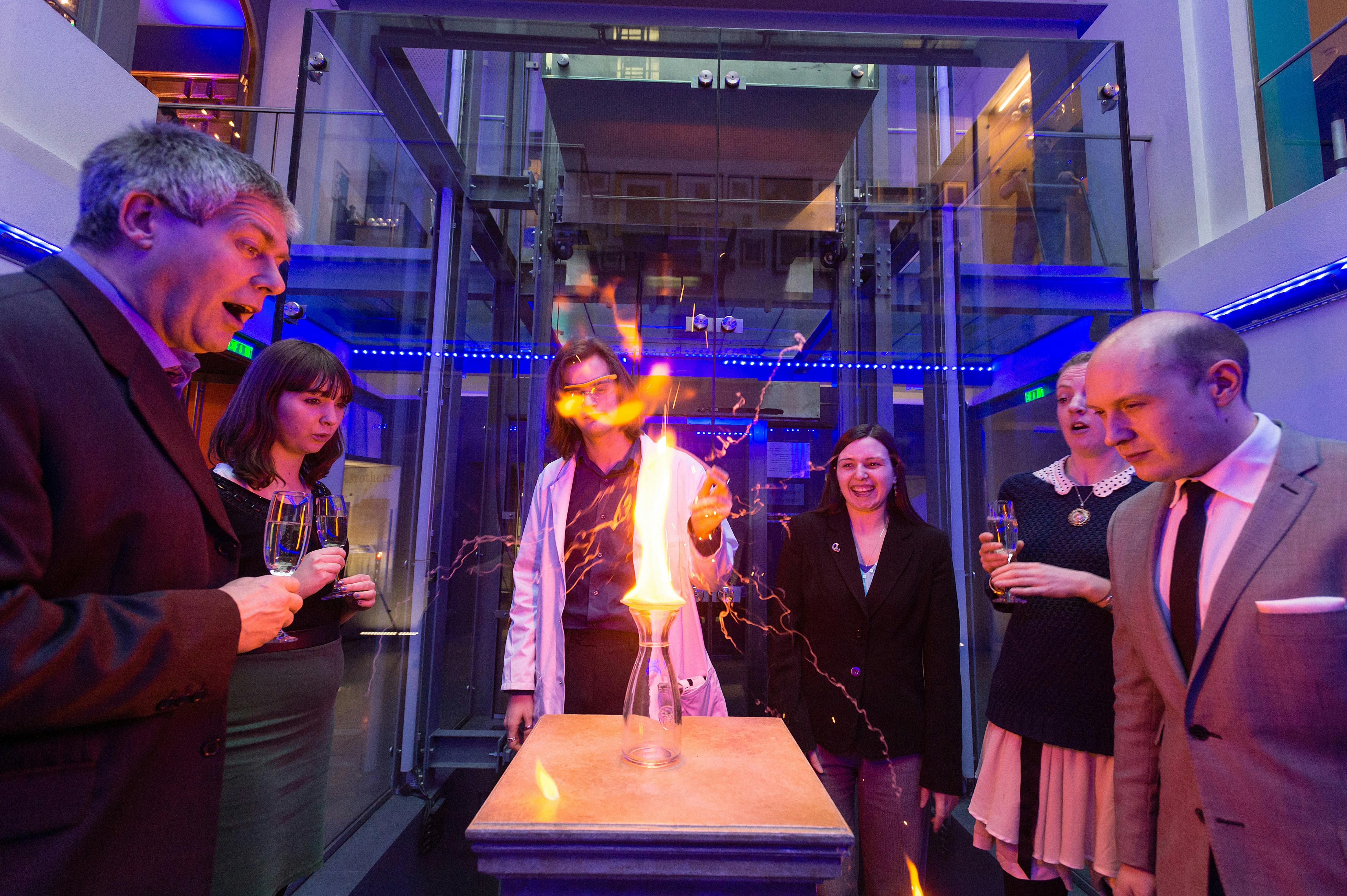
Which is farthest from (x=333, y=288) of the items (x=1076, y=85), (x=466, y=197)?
(x=1076, y=85)

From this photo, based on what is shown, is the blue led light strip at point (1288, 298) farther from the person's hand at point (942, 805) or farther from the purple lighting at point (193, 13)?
the purple lighting at point (193, 13)

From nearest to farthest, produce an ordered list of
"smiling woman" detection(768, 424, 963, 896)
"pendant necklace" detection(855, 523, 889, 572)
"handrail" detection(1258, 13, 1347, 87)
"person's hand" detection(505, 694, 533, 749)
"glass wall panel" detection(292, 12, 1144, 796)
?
"person's hand" detection(505, 694, 533, 749), "smiling woman" detection(768, 424, 963, 896), "pendant necklace" detection(855, 523, 889, 572), "handrail" detection(1258, 13, 1347, 87), "glass wall panel" detection(292, 12, 1144, 796)

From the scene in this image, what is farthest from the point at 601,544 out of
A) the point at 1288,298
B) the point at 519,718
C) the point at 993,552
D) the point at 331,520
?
the point at 1288,298

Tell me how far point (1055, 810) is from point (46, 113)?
4765 mm

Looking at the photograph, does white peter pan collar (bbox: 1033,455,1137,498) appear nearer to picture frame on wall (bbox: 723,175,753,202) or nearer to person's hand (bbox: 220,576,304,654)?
person's hand (bbox: 220,576,304,654)

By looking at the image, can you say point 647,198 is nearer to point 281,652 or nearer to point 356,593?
point 356,593

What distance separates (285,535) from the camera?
138 centimetres

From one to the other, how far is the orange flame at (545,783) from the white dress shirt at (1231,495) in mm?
1342

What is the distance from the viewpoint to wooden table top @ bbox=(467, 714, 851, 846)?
1.01 m

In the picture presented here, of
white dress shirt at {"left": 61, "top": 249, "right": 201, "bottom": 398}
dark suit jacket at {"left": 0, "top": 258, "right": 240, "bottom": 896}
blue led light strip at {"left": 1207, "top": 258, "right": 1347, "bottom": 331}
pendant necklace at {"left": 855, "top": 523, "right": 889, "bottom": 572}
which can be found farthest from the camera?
blue led light strip at {"left": 1207, "top": 258, "right": 1347, "bottom": 331}

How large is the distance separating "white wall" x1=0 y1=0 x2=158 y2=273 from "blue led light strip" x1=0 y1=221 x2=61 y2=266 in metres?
0.04

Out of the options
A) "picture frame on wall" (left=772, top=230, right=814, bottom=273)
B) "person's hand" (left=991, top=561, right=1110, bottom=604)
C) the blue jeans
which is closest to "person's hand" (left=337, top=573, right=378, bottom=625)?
the blue jeans

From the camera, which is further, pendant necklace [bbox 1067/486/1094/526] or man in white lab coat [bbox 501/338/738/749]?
man in white lab coat [bbox 501/338/738/749]

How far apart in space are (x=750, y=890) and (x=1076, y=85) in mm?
4031
